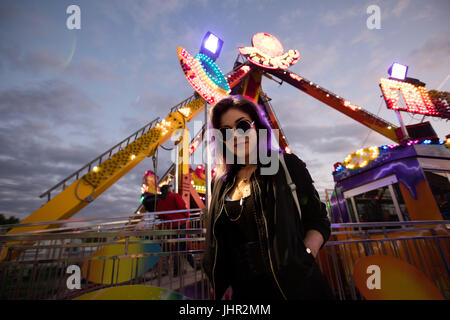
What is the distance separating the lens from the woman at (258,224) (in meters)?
1.06

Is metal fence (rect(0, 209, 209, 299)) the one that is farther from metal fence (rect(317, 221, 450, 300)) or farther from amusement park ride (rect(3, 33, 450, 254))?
amusement park ride (rect(3, 33, 450, 254))

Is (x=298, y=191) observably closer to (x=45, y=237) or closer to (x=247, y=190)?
(x=247, y=190)

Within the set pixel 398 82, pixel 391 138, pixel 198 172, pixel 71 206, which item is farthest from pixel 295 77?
pixel 71 206

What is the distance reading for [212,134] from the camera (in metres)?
1.76

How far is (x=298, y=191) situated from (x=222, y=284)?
2.55 ft

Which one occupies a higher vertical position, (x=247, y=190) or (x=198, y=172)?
(x=198, y=172)

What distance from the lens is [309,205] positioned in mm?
1289

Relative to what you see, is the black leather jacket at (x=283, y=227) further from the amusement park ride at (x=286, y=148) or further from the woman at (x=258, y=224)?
the amusement park ride at (x=286, y=148)

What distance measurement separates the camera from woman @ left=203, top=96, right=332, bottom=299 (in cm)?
106

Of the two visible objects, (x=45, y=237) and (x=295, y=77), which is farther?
(x=295, y=77)

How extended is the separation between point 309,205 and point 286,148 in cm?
1570

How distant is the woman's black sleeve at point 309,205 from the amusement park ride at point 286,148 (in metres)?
5.15

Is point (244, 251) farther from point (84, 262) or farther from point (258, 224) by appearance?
point (84, 262)
